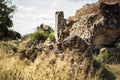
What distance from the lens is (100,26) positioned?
23.3 metres

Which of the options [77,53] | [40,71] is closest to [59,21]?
[77,53]

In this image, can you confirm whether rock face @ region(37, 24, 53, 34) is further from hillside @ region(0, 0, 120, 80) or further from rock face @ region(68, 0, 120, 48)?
rock face @ region(68, 0, 120, 48)

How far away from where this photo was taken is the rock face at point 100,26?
23.2m

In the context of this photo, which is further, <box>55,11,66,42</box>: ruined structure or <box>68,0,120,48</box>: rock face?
<box>55,11,66,42</box>: ruined structure

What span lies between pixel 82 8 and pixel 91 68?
13.8 m

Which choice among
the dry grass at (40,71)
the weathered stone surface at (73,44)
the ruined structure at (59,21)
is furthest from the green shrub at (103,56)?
the ruined structure at (59,21)

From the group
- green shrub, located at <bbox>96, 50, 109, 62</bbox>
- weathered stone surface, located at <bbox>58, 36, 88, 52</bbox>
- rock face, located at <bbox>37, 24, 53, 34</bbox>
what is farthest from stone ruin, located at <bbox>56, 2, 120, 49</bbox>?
rock face, located at <bbox>37, 24, 53, 34</bbox>

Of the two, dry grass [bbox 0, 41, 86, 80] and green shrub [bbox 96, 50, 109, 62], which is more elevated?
dry grass [bbox 0, 41, 86, 80]

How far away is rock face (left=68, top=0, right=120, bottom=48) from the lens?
23.2 meters

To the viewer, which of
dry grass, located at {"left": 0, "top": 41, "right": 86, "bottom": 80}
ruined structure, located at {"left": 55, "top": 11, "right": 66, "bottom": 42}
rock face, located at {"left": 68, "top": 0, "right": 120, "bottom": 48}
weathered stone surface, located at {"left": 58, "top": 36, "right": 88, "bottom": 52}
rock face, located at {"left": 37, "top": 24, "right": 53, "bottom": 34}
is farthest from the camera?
rock face, located at {"left": 37, "top": 24, "right": 53, "bottom": 34}

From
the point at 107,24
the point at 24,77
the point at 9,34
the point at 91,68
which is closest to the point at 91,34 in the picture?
the point at 107,24

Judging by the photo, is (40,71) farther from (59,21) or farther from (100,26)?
(59,21)

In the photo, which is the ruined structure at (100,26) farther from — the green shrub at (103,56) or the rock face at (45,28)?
the rock face at (45,28)

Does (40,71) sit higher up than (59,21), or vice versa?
(59,21)
